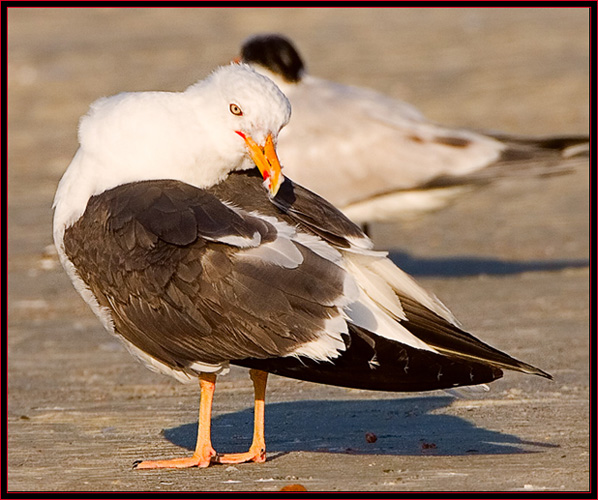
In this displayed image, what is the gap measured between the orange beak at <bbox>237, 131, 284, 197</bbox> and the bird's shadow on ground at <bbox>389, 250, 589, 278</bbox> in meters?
3.88

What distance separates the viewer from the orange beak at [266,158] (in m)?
4.98

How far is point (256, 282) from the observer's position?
4.62 metres

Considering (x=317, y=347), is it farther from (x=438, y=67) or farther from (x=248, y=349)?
(x=438, y=67)

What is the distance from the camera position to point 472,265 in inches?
355

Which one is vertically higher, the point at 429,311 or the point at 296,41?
the point at 296,41

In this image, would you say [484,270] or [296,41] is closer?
[484,270]

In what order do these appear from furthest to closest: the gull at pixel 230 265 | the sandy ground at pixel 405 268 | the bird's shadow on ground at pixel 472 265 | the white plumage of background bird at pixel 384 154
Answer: the white plumage of background bird at pixel 384 154 < the bird's shadow on ground at pixel 472 265 < the sandy ground at pixel 405 268 < the gull at pixel 230 265

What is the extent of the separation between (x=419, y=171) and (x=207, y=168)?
4267 mm

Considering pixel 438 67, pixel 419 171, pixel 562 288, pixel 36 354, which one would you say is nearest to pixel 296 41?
pixel 438 67

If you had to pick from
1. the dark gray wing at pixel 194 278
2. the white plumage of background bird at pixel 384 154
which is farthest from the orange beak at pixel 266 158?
the white plumage of background bird at pixel 384 154

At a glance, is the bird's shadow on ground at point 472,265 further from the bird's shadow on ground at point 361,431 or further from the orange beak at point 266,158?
the orange beak at point 266,158

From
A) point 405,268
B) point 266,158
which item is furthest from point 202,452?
point 405,268

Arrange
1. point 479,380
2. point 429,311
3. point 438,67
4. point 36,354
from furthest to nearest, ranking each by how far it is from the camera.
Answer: point 438,67 → point 36,354 → point 429,311 → point 479,380

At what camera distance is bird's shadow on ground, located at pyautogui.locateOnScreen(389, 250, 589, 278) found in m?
8.73
